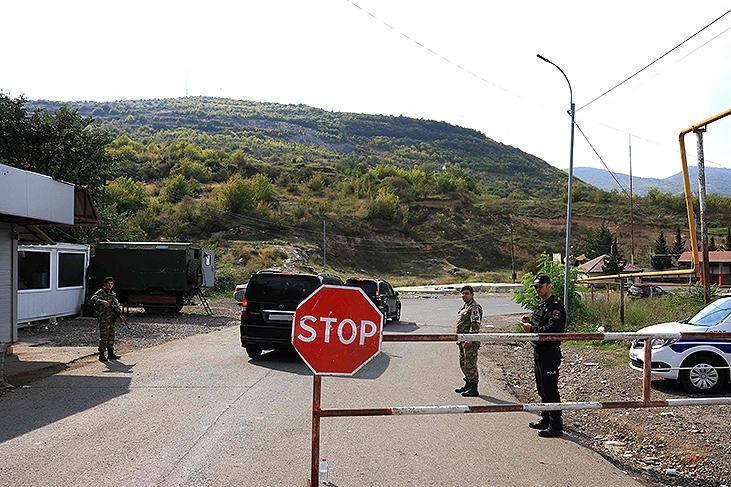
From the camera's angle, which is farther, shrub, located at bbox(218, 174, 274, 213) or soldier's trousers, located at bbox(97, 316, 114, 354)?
shrub, located at bbox(218, 174, 274, 213)

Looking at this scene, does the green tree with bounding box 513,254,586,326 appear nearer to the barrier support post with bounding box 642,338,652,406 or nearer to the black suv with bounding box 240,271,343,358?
the black suv with bounding box 240,271,343,358

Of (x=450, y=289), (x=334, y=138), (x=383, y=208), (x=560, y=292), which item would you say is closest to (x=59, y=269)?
(x=560, y=292)

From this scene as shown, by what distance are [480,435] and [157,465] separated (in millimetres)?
3669

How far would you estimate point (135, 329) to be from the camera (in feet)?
76.2

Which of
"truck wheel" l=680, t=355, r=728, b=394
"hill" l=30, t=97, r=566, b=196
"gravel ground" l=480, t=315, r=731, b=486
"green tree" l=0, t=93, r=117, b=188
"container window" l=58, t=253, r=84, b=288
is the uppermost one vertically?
"hill" l=30, t=97, r=566, b=196

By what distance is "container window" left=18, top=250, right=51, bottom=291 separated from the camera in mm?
22750

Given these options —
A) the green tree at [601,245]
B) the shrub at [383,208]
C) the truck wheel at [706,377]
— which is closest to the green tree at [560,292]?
the truck wheel at [706,377]

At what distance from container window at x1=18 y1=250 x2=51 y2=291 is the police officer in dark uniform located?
18260mm

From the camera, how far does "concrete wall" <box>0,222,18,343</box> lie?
14453 mm

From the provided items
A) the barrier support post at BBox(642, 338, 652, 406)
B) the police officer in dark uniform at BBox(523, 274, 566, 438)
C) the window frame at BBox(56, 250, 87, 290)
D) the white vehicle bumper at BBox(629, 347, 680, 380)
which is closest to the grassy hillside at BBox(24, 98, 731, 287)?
the window frame at BBox(56, 250, 87, 290)

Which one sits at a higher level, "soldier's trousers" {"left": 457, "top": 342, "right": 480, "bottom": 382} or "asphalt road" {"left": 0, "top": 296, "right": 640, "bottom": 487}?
"soldier's trousers" {"left": 457, "top": 342, "right": 480, "bottom": 382}

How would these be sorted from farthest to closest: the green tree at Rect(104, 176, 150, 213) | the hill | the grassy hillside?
the hill < the grassy hillside < the green tree at Rect(104, 176, 150, 213)

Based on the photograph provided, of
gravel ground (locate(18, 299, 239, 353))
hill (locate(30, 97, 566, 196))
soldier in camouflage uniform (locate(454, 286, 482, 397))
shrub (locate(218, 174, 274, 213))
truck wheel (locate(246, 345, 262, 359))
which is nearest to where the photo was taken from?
soldier in camouflage uniform (locate(454, 286, 482, 397))

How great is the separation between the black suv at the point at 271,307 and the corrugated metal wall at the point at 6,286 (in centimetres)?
447
